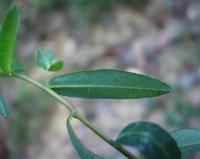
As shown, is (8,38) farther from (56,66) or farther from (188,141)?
(188,141)

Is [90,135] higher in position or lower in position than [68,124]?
lower

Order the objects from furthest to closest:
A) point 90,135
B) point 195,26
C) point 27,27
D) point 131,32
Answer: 1. point 27,27
2. point 131,32
3. point 195,26
4. point 90,135

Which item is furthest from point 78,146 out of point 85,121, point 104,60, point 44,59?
point 104,60

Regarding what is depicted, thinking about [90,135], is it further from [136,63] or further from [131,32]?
[131,32]

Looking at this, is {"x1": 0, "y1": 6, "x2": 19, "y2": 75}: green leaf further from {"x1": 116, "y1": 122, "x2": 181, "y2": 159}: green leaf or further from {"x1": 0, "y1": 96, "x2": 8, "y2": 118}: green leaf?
{"x1": 116, "y1": 122, "x2": 181, "y2": 159}: green leaf

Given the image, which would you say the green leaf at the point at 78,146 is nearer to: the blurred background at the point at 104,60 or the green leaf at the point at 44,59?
the green leaf at the point at 44,59

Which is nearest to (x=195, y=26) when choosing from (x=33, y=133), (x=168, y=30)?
(x=168, y=30)
